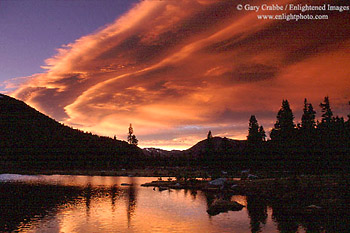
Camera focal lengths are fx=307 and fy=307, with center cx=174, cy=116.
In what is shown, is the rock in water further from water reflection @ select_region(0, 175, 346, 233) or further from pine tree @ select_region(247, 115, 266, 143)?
pine tree @ select_region(247, 115, 266, 143)

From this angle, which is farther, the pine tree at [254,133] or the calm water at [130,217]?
the pine tree at [254,133]

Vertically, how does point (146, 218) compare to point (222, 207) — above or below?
below

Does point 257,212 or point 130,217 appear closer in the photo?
point 130,217

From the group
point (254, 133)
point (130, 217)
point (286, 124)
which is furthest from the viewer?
point (254, 133)

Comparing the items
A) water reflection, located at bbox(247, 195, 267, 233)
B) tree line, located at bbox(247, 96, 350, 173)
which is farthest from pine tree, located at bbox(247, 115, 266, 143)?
water reflection, located at bbox(247, 195, 267, 233)

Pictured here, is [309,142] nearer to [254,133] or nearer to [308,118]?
[308,118]

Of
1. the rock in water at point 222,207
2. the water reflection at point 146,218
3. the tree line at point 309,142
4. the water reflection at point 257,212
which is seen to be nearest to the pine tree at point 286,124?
the tree line at point 309,142

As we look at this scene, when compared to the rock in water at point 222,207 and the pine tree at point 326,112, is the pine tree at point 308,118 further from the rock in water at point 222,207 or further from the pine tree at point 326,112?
the rock in water at point 222,207

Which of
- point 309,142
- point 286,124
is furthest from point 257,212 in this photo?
point 286,124

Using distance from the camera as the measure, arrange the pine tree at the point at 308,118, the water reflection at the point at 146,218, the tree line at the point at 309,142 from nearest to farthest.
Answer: the water reflection at the point at 146,218
the tree line at the point at 309,142
the pine tree at the point at 308,118

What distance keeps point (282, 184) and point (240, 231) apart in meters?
30.6

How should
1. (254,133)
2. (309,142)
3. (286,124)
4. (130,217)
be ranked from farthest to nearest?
(254,133), (286,124), (309,142), (130,217)

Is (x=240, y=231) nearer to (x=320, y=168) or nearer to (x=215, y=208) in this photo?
(x=215, y=208)

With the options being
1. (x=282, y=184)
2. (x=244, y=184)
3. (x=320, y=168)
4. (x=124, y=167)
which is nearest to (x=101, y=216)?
(x=282, y=184)
